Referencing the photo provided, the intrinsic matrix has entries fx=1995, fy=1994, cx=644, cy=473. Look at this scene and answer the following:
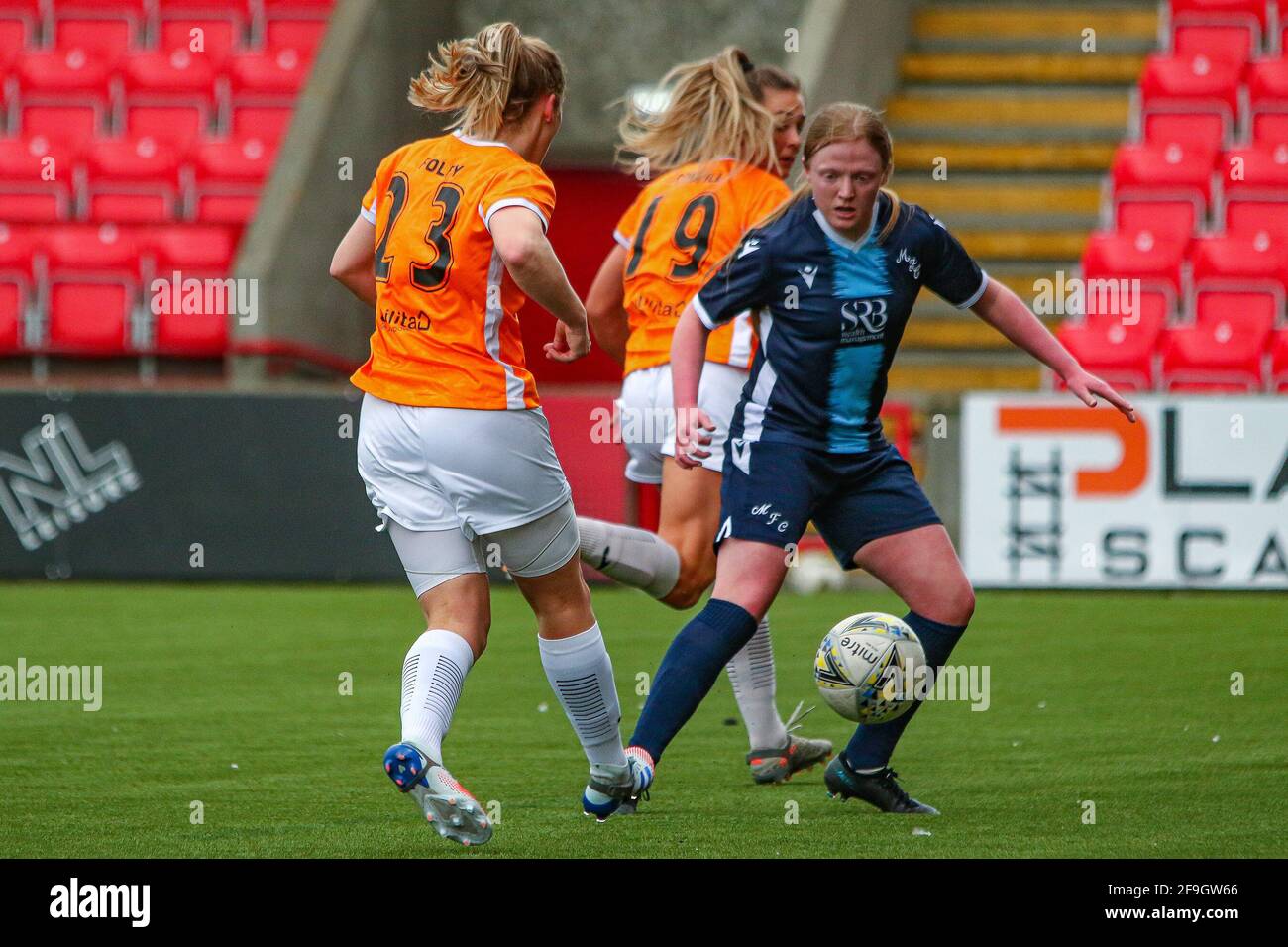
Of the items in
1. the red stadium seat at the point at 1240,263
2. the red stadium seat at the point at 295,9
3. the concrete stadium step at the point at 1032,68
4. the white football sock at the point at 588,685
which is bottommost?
the white football sock at the point at 588,685

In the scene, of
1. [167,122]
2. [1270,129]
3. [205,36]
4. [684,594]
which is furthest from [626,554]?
[205,36]

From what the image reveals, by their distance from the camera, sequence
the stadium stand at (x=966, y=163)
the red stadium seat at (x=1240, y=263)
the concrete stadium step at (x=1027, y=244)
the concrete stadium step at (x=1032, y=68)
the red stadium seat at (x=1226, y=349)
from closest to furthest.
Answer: the red stadium seat at (x=1226, y=349) < the red stadium seat at (x=1240, y=263) < the stadium stand at (x=966, y=163) < the concrete stadium step at (x=1027, y=244) < the concrete stadium step at (x=1032, y=68)

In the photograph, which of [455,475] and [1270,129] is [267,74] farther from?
[455,475]

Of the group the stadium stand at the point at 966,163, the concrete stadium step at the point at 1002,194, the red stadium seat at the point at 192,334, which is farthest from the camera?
the concrete stadium step at the point at 1002,194

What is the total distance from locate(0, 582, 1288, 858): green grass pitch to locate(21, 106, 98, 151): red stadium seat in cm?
678

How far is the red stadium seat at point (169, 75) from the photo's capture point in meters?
17.2

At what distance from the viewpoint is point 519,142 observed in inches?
194

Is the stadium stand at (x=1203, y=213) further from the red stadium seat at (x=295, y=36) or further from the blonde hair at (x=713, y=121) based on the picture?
the blonde hair at (x=713, y=121)

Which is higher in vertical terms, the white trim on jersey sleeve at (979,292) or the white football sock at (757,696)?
the white trim on jersey sleeve at (979,292)

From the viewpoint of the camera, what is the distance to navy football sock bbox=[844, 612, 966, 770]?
17.7 feet

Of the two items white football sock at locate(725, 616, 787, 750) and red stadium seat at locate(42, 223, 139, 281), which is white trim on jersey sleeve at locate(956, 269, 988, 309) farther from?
red stadium seat at locate(42, 223, 139, 281)

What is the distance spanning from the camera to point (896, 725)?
548cm

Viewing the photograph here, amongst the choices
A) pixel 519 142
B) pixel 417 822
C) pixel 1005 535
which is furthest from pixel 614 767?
pixel 1005 535

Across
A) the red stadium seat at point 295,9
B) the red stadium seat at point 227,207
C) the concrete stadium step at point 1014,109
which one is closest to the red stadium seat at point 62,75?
the red stadium seat at point 295,9
